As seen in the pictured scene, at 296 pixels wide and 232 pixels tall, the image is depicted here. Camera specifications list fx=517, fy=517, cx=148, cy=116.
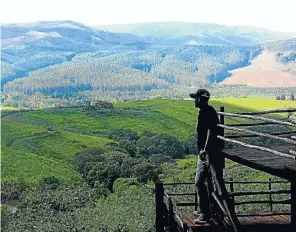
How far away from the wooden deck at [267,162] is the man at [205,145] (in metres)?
0.40

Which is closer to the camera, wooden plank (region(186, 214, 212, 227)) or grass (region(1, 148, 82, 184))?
wooden plank (region(186, 214, 212, 227))

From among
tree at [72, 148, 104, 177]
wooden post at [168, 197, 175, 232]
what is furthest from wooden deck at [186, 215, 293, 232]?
tree at [72, 148, 104, 177]

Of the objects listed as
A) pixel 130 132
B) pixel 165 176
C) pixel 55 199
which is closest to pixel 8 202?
pixel 55 199

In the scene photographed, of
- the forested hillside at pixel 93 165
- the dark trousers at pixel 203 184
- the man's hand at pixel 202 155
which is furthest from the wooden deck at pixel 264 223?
the forested hillside at pixel 93 165

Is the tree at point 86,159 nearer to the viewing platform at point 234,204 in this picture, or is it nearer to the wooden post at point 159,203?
the wooden post at point 159,203

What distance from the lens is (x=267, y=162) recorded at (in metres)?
9.12

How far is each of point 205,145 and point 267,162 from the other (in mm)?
1380

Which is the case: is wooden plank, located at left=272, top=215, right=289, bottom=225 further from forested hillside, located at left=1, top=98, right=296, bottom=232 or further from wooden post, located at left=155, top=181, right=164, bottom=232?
forested hillside, located at left=1, top=98, right=296, bottom=232

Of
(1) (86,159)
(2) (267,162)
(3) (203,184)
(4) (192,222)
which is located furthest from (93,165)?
(2) (267,162)

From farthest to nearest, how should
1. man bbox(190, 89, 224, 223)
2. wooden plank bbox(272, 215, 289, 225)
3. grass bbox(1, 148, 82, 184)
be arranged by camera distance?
grass bbox(1, 148, 82, 184) → wooden plank bbox(272, 215, 289, 225) → man bbox(190, 89, 224, 223)

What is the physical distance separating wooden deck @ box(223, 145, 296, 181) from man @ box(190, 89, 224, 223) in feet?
1.30

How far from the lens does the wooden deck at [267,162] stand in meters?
8.35

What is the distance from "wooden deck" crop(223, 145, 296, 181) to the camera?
8352mm

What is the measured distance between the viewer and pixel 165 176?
6138 centimetres
